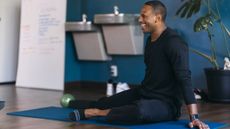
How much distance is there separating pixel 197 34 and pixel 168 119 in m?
2.05

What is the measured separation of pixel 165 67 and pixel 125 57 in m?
2.60

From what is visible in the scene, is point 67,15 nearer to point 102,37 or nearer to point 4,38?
point 102,37

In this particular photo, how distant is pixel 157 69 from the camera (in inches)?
115

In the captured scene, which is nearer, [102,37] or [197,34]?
[197,34]

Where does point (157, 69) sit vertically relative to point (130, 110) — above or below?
above

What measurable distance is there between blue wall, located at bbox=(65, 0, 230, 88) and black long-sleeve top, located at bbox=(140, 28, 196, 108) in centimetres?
190

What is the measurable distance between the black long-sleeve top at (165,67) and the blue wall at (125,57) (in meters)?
1.90

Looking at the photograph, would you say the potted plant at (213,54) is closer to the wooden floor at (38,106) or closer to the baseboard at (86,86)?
the wooden floor at (38,106)

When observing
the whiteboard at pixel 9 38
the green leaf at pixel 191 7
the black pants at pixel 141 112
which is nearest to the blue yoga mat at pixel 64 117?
the black pants at pixel 141 112

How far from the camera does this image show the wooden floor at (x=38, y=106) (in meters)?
2.92

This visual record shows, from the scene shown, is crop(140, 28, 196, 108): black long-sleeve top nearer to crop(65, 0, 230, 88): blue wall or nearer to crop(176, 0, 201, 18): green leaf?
crop(176, 0, 201, 18): green leaf

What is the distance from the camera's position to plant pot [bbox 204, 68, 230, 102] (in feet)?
13.9

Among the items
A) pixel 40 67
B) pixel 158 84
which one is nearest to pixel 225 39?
pixel 158 84

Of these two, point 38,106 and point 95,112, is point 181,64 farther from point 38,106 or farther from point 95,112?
point 38,106
